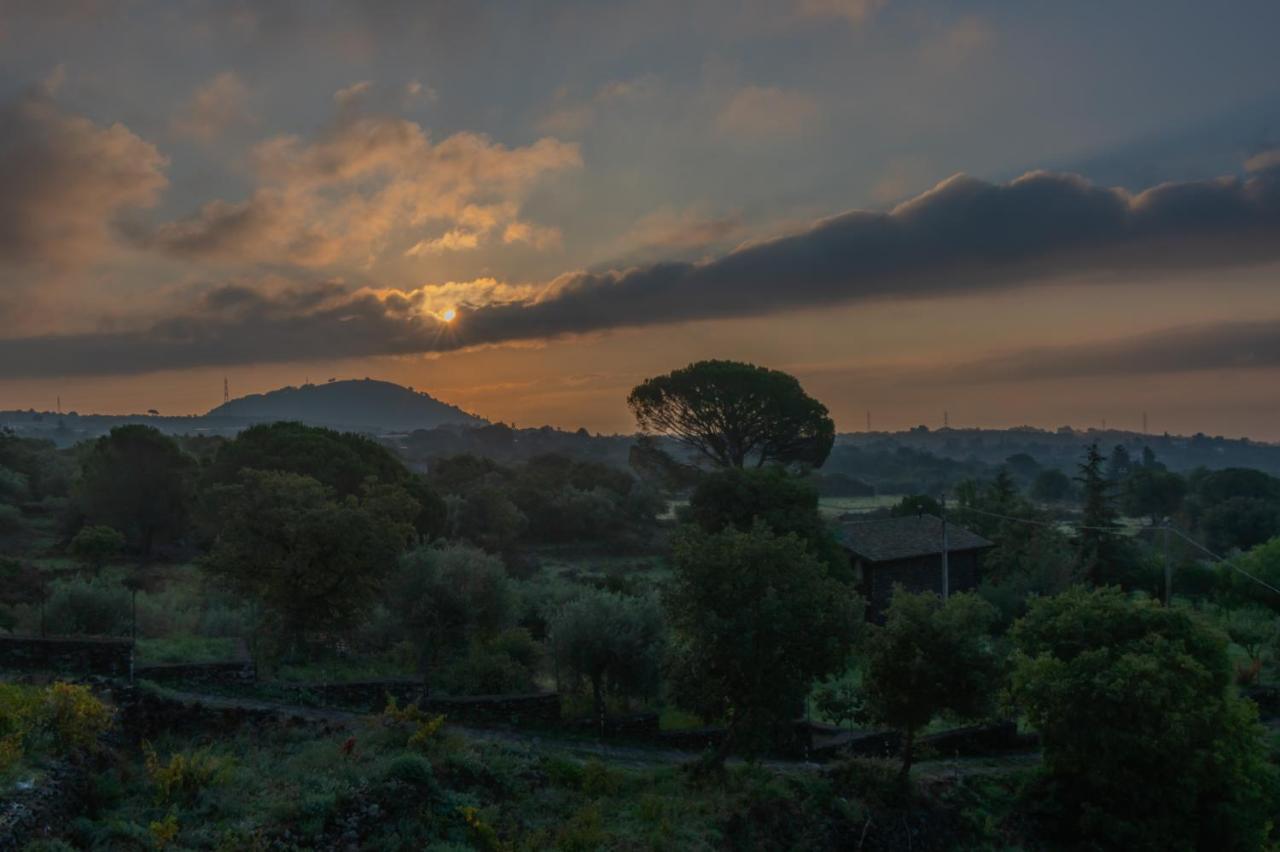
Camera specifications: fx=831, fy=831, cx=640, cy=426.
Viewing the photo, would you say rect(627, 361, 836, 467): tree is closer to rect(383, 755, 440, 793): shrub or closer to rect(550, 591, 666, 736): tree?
rect(550, 591, 666, 736): tree

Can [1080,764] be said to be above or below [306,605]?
below

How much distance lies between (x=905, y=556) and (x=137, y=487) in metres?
43.3

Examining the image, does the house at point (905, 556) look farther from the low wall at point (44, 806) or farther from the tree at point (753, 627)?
the low wall at point (44, 806)

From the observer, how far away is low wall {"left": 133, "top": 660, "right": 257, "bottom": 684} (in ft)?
62.7

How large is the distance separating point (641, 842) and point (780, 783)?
432 cm

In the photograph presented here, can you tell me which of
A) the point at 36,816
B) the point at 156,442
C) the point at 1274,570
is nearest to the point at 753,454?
the point at 1274,570

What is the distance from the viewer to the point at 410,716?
17.0m

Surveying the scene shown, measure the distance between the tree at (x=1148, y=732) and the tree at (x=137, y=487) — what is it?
155 ft

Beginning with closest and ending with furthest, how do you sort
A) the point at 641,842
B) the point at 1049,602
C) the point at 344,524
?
the point at 641,842, the point at 1049,602, the point at 344,524

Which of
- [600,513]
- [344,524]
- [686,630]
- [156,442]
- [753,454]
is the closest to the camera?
[686,630]

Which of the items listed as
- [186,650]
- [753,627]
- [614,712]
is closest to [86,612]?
[186,650]

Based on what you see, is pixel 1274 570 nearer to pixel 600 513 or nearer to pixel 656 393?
pixel 656 393

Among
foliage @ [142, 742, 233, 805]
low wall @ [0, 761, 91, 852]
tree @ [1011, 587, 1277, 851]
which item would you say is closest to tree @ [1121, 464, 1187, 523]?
tree @ [1011, 587, 1277, 851]

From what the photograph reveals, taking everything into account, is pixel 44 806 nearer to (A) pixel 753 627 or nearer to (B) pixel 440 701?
(B) pixel 440 701
